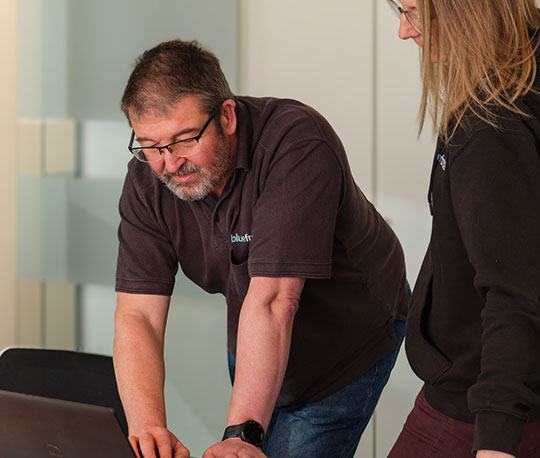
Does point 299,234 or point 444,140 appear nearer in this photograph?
point 444,140

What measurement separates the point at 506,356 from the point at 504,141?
11.0 inches

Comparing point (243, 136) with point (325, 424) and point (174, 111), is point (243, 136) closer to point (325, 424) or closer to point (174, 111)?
point (174, 111)

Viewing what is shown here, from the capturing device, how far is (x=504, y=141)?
1.08 m

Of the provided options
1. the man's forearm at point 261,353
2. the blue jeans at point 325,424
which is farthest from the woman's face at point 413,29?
the blue jeans at point 325,424

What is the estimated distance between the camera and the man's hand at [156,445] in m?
1.52

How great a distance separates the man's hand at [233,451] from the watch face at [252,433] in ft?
0.08

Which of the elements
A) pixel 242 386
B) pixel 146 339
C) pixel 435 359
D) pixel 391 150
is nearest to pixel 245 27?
pixel 391 150

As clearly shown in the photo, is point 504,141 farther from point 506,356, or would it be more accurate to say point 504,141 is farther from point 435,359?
point 435,359

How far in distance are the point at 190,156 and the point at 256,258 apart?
28cm

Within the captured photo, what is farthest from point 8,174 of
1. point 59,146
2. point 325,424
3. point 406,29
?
point 406,29

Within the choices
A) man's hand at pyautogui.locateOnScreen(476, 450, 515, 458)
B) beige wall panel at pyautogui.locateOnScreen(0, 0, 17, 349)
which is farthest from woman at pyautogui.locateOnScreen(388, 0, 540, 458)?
beige wall panel at pyautogui.locateOnScreen(0, 0, 17, 349)

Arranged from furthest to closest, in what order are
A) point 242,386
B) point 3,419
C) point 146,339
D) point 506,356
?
point 146,339 < point 242,386 < point 3,419 < point 506,356

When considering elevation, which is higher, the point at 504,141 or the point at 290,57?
the point at 290,57

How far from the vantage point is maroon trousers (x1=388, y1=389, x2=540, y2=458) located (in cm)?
122
